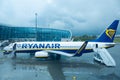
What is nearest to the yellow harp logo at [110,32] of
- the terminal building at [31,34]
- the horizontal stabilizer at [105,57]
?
the horizontal stabilizer at [105,57]

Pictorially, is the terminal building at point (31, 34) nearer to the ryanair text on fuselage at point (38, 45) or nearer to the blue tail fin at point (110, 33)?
the ryanair text on fuselage at point (38, 45)

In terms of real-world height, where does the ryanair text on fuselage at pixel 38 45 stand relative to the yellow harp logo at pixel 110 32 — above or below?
below

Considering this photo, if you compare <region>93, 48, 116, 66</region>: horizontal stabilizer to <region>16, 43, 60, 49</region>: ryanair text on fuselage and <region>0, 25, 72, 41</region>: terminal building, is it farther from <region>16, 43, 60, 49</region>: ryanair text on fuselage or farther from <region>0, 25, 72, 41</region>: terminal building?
<region>0, 25, 72, 41</region>: terminal building

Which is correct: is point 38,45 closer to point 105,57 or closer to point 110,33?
point 105,57

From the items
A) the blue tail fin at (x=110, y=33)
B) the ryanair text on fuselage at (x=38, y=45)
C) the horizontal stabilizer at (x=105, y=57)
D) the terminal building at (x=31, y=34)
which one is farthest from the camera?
the terminal building at (x=31, y=34)

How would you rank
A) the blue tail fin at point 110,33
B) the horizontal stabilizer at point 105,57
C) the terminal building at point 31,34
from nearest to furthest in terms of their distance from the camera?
the horizontal stabilizer at point 105,57
the blue tail fin at point 110,33
the terminal building at point 31,34

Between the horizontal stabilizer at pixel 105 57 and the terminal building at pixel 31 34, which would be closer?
the horizontal stabilizer at pixel 105 57

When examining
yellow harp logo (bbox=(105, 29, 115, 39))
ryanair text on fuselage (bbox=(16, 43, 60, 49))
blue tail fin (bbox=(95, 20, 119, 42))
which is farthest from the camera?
ryanair text on fuselage (bbox=(16, 43, 60, 49))

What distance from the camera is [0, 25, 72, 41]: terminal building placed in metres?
94.9

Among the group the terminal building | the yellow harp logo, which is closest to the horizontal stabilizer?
the yellow harp logo

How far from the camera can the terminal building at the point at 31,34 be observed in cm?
9488

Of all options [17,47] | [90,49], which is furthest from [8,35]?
[90,49]

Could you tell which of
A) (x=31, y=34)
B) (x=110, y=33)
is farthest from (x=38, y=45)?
(x=31, y=34)

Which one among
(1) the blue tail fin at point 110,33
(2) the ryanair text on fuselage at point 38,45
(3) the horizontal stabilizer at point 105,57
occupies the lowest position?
(3) the horizontal stabilizer at point 105,57
